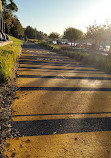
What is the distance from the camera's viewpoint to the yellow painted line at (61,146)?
2.10 metres

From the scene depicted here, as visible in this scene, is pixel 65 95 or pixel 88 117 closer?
pixel 88 117

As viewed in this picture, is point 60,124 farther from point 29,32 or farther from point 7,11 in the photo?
point 29,32

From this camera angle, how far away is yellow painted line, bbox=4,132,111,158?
2.10m

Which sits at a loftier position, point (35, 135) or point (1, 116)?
point (1, 116)

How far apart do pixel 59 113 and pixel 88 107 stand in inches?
43.6

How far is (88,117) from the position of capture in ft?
10.7

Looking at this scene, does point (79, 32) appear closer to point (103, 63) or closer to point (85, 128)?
point (103, 63)

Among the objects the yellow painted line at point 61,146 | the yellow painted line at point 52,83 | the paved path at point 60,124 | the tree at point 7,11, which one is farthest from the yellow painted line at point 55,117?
the tree at point 7,11

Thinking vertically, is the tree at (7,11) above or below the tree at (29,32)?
below

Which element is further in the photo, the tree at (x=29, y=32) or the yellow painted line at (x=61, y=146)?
the tree at (x=29, y=32)

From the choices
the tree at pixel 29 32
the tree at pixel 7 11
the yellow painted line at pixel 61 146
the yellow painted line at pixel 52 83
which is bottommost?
the yellow painted line at pixel 61 146

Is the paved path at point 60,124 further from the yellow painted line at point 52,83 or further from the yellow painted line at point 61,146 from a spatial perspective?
the yellow painted line at point 52,83

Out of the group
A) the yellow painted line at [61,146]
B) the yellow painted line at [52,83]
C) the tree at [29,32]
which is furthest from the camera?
the tree at [29,32]

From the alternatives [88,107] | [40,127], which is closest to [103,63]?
[88,107]
